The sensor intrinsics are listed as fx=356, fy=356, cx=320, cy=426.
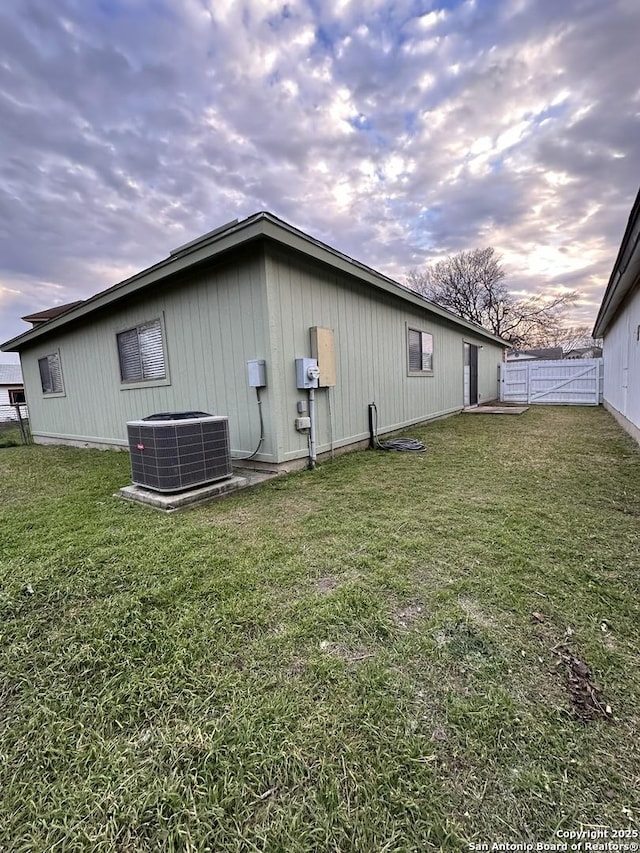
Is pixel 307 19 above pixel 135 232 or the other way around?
above

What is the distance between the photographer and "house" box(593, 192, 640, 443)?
4.08 meters

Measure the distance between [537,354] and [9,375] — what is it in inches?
1671

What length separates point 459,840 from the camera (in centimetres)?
88

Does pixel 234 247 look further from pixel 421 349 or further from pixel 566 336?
pixel 566 336

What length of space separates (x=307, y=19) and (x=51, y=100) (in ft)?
14.7

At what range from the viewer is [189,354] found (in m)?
5.29

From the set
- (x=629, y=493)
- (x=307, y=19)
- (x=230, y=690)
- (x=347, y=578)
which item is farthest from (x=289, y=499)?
(x=307, y=19)

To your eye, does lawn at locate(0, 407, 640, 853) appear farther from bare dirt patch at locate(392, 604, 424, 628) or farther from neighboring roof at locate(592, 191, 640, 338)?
neighboring roof at locate(592, 191, 640, 338)

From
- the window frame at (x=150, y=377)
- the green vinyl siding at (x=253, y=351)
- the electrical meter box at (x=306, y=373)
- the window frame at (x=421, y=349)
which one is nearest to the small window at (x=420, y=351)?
the window frame at (x=421, y=349)

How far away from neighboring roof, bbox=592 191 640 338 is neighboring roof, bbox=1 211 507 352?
3073 mm

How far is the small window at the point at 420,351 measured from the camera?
763 centimetres

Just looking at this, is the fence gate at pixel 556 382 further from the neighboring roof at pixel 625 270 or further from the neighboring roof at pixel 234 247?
the neighboring roof at pixel 234 247

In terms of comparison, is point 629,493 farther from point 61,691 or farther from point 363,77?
point 363,77

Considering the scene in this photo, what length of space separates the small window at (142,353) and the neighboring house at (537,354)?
106ft
